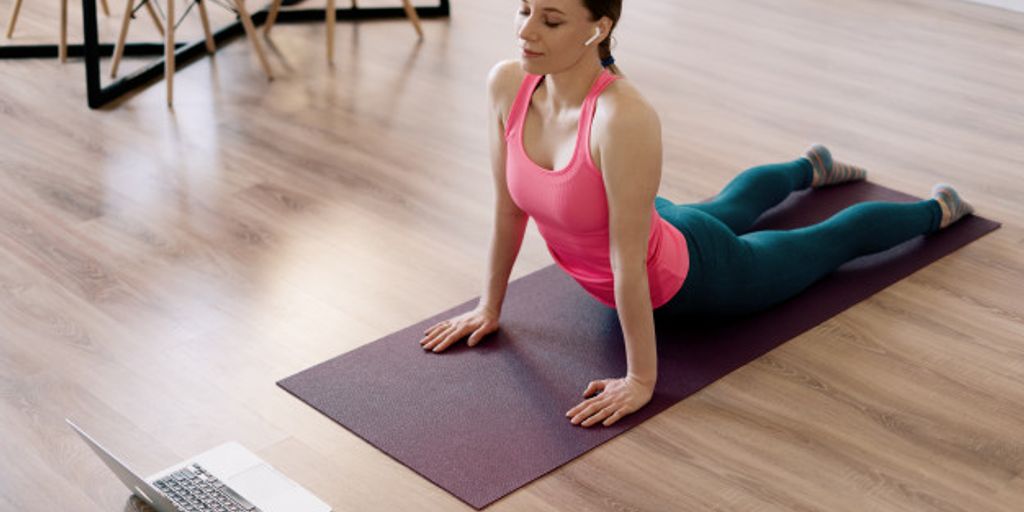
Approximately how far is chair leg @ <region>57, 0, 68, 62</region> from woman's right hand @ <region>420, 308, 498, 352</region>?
2256mm

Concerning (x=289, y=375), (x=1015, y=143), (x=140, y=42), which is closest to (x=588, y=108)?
(x=289, y=375)

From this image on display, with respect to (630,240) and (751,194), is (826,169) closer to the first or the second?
(751,194)

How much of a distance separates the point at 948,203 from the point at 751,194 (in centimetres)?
55

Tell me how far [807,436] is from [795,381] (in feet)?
0.68

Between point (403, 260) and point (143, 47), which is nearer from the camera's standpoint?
point (403, 260)

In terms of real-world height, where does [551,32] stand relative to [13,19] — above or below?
above

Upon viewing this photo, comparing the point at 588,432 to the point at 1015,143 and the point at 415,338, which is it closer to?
the point at 415,338

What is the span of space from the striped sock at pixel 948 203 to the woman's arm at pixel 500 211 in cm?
124

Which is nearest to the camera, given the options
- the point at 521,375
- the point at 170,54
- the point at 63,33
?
the point at 521,375

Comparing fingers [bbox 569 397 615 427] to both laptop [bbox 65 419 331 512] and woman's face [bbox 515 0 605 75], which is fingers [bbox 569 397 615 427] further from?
woman's face [bbox 515 0 605 75]

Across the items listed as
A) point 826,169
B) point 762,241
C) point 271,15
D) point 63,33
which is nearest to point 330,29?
point 271,15

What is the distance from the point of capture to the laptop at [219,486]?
2.18 meters

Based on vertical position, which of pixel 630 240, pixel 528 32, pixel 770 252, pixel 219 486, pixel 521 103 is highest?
pixel 528 32

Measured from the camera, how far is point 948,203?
3412mm
